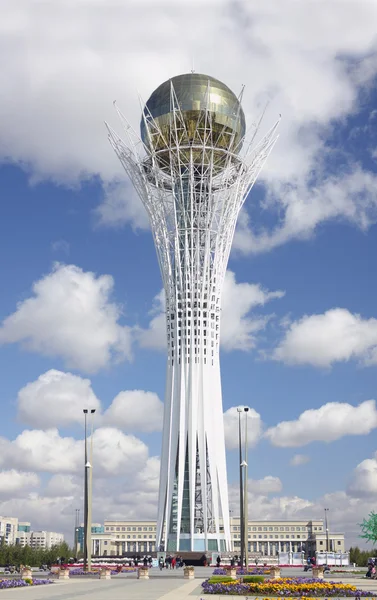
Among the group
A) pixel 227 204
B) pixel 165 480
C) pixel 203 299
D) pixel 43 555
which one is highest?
pixel 227 204

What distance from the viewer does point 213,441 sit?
90.6 metres

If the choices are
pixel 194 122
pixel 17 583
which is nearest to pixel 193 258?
pixel 194 122

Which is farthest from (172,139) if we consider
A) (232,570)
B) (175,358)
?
(232,570)

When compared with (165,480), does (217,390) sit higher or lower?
higher

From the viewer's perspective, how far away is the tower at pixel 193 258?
295 feet

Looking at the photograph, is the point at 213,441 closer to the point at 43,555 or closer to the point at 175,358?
the point at 175,358

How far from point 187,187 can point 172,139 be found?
5969 millimetres

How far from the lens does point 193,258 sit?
308 ft

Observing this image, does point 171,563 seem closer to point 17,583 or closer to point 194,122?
point 17,583

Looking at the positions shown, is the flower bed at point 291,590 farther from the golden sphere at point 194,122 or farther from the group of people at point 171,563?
the golden sphere at point 194,122

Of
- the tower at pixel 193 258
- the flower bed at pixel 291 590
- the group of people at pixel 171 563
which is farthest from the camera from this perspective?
the tower at pixel 193 258

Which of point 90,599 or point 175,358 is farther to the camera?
point 175,358

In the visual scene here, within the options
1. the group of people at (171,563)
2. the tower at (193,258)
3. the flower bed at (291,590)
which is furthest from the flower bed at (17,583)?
the tower at (193,258)

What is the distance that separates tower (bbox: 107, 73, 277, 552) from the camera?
89812 millimetres
